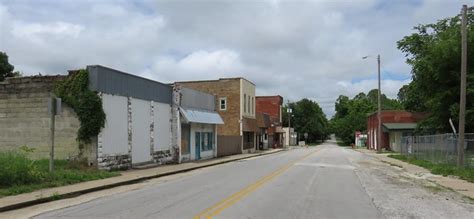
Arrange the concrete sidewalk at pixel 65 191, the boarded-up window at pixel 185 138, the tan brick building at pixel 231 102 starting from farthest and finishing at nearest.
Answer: the tan brick building at pixel 231 102 < the boarded-up window at pixel 185 138 < the concrete sidewalk at pixel 65 191

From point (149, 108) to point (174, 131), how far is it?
13.6 feet

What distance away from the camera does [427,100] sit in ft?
133

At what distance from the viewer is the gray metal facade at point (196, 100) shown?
3438cm

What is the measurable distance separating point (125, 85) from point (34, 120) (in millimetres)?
4727

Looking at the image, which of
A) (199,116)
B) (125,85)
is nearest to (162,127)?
(125,85)

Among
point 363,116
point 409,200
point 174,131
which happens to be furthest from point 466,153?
point 363,116

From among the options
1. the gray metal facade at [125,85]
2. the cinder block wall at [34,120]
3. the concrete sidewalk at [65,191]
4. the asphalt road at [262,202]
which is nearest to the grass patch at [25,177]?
the concrete sidewalk at [65,191]

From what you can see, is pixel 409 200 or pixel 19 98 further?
pixel 19 98

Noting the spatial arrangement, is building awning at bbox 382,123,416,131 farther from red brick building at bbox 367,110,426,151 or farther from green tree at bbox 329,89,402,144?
green tree at bbox 329,89,402,144

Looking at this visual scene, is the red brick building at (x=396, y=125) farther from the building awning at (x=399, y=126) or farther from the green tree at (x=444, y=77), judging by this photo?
the green tree at (x=444, y=77)

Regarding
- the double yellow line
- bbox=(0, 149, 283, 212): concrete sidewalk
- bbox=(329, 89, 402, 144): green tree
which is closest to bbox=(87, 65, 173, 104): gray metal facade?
bbox=(0, 149, 283, 212): concrete sidewalk

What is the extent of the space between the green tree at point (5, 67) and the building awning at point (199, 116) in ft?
81.6

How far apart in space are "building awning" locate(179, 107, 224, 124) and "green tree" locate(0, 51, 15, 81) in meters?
24.9

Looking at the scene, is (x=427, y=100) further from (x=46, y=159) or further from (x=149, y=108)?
(x=46, y=159)
